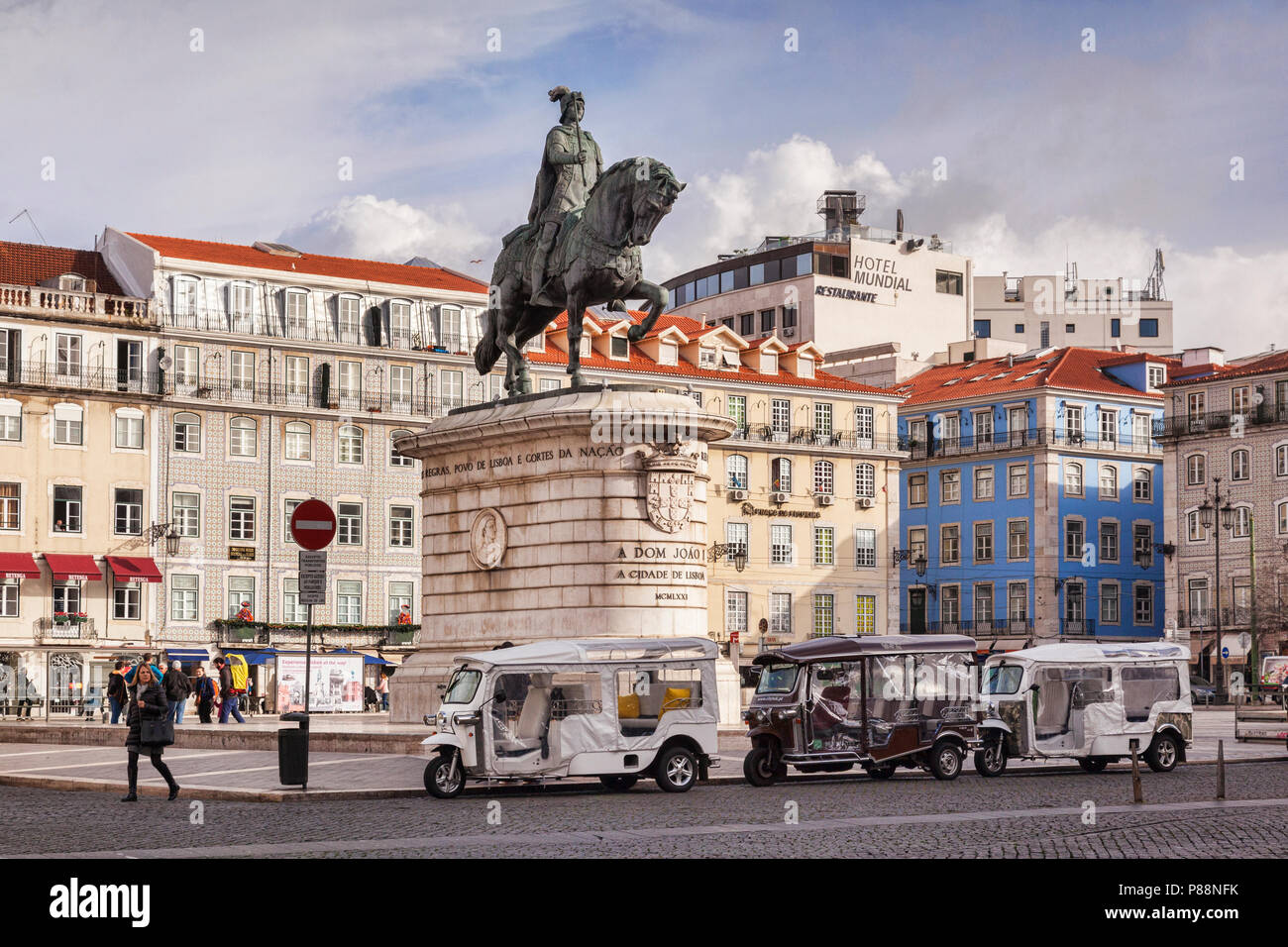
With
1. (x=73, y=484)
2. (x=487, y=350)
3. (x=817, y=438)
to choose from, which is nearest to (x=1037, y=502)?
(x=817, y=438)

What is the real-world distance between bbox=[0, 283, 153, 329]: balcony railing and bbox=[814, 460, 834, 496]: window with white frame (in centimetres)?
3025

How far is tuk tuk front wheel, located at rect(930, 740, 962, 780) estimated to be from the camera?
2847 cm

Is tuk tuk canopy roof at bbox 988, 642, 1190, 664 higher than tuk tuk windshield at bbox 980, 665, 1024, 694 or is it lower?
higher

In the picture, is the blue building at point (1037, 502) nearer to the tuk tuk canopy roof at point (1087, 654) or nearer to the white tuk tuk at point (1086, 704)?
the tuk tuk canopy roof at point (1087, 654)

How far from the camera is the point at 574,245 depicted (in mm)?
32000

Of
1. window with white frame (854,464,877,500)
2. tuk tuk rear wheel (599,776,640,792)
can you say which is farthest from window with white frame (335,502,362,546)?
tuk tuk rear wheel (599,776,640,792)

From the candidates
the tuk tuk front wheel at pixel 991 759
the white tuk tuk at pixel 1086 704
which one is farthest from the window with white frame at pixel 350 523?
the tuk tuk front wheel at pixel 991 759

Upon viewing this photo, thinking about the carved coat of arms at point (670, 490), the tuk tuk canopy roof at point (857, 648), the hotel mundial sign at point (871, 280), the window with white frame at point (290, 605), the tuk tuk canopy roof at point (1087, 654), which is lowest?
the tuk tuk canopy roof at point (1087, 654)

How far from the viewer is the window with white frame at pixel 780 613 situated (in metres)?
83.6

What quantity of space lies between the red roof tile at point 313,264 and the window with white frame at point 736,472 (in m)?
13.3

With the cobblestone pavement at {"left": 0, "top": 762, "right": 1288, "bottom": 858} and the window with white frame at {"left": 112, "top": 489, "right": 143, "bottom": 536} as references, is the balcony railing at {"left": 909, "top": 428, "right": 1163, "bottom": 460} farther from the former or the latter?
the cobblestone pavement at {"left": 0, "top": 762, "right": 1288, "bottom": 858}

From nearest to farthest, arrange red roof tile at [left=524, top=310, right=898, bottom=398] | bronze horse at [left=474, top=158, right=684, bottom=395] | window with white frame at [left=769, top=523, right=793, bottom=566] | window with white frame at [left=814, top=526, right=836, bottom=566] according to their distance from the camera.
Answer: bronze horse at [left=474, top=158, right=684, bottom=395]
red roof tile at [left=524, top=310, right=898, bottom=398]
window with white frame at [left=769, top=523, right=793, bottom=566]
window with white frame at [left=814, top=526, right=836, bottom=566]

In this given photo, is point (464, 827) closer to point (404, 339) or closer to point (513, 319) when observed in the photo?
point (513, 319)
